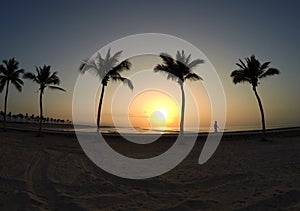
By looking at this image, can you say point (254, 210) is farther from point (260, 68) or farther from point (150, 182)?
point (260, 68)

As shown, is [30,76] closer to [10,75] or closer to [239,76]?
[10,75]

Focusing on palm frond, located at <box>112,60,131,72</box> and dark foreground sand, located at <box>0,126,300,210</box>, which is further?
palm frond, located at <box>112,60,131,72</box>

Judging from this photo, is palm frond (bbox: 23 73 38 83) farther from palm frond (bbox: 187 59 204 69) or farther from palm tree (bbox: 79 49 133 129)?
palm frond (bbox: 187 59 204 69)

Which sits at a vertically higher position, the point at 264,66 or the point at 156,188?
the point at 264,66

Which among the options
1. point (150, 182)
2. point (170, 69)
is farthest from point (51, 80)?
point (150, 182)

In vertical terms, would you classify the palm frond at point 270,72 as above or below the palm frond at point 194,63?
below

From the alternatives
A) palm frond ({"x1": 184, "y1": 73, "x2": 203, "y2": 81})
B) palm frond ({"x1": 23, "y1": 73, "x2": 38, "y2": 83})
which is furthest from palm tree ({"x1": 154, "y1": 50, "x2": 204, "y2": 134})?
palm frond ({"x1": 23, "y1": 73, "x2": 38, "y2": 83})

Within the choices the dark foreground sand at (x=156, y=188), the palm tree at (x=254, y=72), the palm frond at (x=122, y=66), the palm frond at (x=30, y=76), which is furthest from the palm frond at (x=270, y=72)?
the palm frond at (x=30, y=76)

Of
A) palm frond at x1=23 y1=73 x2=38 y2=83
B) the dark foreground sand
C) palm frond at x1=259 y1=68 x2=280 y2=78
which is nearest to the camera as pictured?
the dark foreground sand

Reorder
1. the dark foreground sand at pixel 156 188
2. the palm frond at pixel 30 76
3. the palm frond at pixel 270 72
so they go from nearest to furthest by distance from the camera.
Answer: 1. the dark foreground sand at pixel 156 188
2. the palm frond at pixel 270 72
3. the palm frond at pixel 30 76

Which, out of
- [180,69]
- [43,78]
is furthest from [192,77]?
[43,78]

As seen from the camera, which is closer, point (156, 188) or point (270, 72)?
point (156, 188)

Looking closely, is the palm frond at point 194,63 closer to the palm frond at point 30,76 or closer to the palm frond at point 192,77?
the palm frond at point 192,77

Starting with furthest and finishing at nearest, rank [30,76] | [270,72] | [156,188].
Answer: [30,76], [270,72], [156,188]
